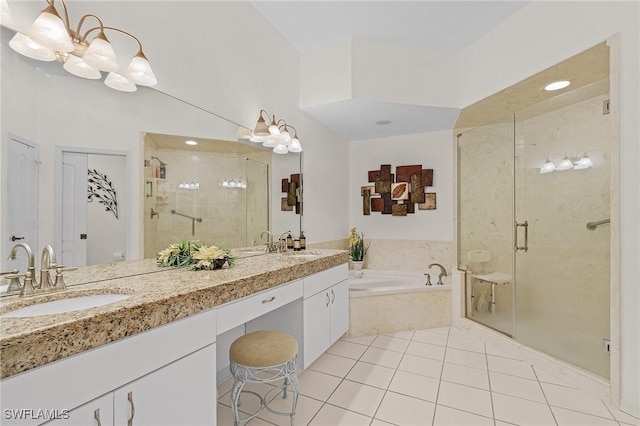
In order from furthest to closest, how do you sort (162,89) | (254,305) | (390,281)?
(390,281) < (162,89) < (254,305)

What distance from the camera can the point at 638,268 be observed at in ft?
5.71

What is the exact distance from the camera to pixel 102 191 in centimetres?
141

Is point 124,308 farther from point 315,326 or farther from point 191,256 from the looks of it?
point 315,326

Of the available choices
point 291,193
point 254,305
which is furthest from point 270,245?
point 254,305

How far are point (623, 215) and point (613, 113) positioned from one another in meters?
0.63

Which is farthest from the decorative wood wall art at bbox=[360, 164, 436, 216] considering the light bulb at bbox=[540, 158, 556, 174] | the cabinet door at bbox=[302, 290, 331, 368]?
the cabinet door at bbox=[302, 290, 331, 368]

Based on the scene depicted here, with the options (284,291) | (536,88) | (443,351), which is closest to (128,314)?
(284,291)

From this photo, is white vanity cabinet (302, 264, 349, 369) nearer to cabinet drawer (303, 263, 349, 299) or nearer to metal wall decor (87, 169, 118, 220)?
cabinet drawer (303, 263, 349, 299)

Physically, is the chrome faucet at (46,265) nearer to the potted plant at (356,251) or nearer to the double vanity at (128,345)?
the double vanity at (128,345)

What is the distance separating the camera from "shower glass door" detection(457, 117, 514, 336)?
3.02m

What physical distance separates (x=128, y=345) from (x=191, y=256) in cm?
81

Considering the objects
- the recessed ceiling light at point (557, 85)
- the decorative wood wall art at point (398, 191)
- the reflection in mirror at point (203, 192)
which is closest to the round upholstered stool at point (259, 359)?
the reflection in mirror at point (203, 192)

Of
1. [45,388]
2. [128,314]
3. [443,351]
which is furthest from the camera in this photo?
[443,351]

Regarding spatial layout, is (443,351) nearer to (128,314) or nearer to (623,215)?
(623,215)
